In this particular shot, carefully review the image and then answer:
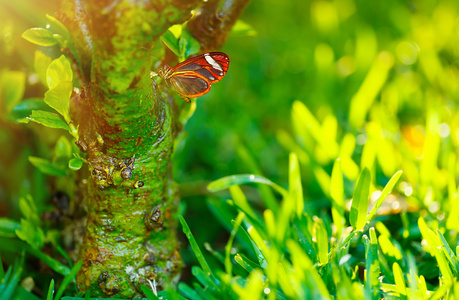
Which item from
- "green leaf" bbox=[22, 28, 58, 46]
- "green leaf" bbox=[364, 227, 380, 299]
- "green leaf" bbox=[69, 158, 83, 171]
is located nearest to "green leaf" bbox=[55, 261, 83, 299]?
"green leaf" bbox=[69, 158, 83, 171]

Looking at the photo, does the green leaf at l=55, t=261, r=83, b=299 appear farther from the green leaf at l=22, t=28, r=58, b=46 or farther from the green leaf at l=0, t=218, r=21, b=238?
the green leaf at l=22, t=28, r=58, b=46

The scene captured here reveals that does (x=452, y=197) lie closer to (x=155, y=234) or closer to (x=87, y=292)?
(x=155, y=234)

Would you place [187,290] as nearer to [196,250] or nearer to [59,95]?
[196,250]

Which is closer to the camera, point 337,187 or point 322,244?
point 322,244

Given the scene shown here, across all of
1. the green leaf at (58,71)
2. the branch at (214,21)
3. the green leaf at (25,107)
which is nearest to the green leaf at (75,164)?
the green leaf at (58,71)

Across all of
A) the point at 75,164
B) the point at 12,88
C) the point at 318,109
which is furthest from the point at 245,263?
the point at 318,109

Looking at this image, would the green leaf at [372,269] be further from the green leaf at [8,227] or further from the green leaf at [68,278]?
the green leaf at [8,227]
